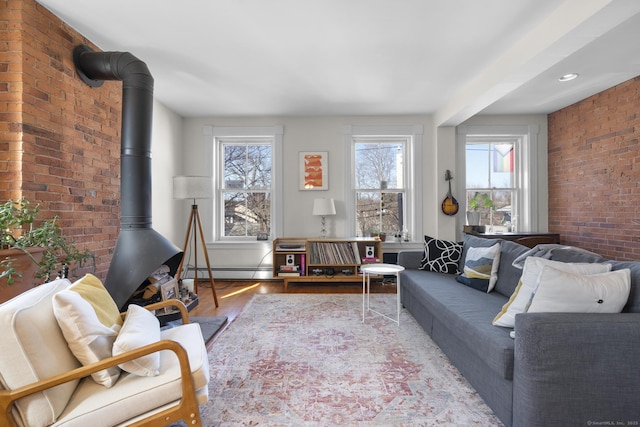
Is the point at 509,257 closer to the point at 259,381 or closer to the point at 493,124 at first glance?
the point at 259,381

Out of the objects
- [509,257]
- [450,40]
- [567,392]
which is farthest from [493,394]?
[450,40]

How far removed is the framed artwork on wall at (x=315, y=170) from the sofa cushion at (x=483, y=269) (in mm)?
2486

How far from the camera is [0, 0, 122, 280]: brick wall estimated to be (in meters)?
2.14

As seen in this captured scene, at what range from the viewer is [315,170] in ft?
15.7

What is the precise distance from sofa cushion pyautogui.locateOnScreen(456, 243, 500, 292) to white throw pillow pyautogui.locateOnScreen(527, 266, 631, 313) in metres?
1.08

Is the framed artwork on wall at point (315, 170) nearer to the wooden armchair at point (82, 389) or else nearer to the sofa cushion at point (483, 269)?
the sofa cushion at point (483, 269)

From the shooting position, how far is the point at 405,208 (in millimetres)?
4906

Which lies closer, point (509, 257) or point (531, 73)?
point (509, 257)

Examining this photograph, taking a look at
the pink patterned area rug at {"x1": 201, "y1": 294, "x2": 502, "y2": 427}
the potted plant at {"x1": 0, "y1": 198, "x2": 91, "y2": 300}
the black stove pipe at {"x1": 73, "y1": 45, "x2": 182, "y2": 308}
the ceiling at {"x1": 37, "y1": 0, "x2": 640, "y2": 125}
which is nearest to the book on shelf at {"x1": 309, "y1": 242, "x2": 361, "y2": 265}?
the pink patterned area rug at {"x1": 201, "y1": 294, "x2": 502, "y2": 427}

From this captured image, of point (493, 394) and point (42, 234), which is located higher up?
point (42, 234)

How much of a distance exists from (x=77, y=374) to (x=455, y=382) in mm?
2010

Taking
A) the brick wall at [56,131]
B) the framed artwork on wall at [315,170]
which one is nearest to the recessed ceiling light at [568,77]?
the framed artwork on wall at [315,170]

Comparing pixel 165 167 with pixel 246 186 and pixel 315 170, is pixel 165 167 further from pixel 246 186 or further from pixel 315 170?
pixel 315 170

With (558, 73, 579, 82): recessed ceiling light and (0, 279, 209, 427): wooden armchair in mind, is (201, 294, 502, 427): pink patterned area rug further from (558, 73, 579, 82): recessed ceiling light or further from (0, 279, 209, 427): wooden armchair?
(558, 73, 579, 82): recessed ceiling light
